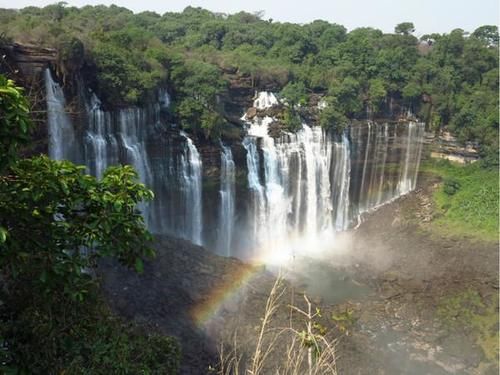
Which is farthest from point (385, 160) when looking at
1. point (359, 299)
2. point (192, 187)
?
point (192, 187)

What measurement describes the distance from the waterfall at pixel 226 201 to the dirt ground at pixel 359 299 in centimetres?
359

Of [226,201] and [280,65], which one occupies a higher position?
[280,65]

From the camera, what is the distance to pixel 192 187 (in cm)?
2262

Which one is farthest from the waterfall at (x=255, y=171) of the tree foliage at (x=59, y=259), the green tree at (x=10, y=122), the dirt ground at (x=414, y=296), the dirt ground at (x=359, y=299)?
the green tree at (x=10, y=122)

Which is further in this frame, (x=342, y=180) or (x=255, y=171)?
(x=342, y=180)

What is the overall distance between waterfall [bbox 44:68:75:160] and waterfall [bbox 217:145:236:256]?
7491 mm

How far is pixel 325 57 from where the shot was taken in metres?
34.8

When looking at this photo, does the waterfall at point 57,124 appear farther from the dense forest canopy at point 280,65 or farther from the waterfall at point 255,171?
the dense forest canopy at point 280,65

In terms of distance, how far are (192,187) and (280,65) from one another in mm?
11843

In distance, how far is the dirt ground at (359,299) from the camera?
15.1m

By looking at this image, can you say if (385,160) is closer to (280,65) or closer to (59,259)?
(280,65)

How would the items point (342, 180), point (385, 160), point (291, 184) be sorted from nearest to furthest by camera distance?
1. point (291, 184)
2. point (342, 180)
3. point (385, 160)

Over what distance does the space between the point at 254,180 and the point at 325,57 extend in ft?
46.4

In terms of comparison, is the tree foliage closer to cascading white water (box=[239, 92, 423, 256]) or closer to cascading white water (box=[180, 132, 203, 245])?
cascading white water (box=[180, 132, 203, 245])
